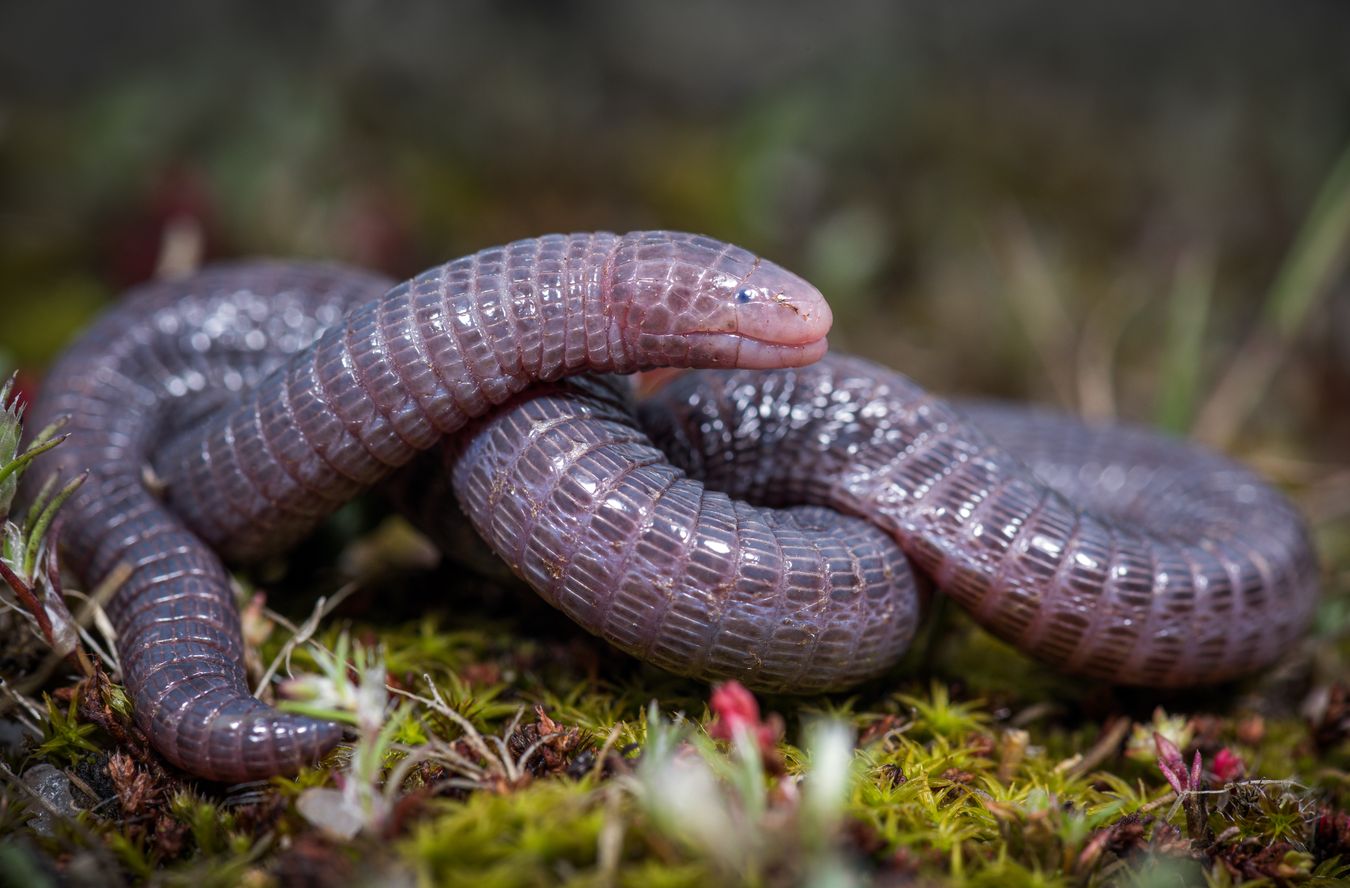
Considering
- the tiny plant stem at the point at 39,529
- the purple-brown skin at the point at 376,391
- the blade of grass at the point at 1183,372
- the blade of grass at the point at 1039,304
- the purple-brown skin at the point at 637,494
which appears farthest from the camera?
the blade of grass at the point at 1039,304

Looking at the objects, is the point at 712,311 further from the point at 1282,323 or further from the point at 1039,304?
the point at 1282,323

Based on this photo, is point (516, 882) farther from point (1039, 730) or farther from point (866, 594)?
point (1039, 730)

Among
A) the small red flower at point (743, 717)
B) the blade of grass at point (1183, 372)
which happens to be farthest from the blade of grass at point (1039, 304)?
the small red flower at point (743, 717)

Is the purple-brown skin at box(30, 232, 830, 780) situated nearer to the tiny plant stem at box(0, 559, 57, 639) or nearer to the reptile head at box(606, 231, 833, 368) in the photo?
the reptile head at box(606, 231, 833, 368)

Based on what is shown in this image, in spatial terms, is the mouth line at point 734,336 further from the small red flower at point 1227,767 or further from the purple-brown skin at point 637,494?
the small red flower at point 1227,767

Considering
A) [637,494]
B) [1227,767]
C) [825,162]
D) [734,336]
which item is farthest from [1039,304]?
[637,494]

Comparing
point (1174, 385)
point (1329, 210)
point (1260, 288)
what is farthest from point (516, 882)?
point (1260, 288)
